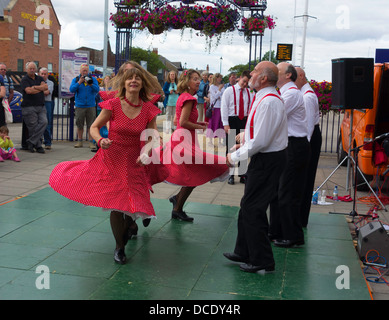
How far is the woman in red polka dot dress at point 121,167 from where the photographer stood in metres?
4.93

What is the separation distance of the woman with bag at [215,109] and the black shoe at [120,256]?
9.15 metres

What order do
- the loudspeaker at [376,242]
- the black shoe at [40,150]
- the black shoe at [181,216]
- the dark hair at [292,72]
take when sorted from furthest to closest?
the black shoe at [40,150] < the black shoe at [181,216] < the dark hair at [292,72] < the loudspeaker at [376,242]

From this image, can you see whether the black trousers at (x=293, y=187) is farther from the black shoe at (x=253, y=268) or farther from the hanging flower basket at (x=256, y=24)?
the hanging flower basket at (x=256, y=24)

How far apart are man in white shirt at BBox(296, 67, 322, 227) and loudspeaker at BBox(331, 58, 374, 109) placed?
204cm

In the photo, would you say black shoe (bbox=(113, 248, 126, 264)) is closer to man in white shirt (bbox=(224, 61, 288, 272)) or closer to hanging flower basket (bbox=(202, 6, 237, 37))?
man in white shirt (bbox=(224, 61, 288, 272))

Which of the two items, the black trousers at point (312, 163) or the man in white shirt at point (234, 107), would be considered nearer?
the black trousers at point (312, 163)

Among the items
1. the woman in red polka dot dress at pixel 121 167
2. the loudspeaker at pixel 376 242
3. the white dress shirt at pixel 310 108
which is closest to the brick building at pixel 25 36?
the white dress shirt at pixel 310 108

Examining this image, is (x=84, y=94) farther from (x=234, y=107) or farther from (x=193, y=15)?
(x=234, y=107)

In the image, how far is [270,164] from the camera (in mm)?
4742

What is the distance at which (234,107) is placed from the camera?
31.9ft

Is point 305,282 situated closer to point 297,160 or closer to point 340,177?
point 297,160

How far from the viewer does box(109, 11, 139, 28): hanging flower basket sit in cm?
1573

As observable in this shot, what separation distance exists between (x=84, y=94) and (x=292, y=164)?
8.35 m

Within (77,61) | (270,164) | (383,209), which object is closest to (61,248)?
(270,164)
